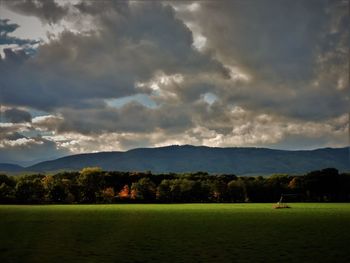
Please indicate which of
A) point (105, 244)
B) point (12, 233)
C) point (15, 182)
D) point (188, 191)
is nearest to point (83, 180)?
point (15, 182)

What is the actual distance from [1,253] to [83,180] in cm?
16069

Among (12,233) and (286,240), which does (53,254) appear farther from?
(286,240)

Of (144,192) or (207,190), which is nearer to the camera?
(207,190)

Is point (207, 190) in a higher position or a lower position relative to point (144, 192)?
higher

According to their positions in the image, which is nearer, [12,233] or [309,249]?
[309,249]

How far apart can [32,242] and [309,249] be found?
25.2 m

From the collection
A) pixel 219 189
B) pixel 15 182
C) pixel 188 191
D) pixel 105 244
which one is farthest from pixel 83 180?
pixel 105 244

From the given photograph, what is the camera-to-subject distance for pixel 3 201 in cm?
17375

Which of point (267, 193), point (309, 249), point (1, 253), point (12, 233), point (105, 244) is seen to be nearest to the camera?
point (1, 253)

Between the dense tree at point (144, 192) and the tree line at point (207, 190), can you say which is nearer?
the tree line at point (207, 190)

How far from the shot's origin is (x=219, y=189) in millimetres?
193125

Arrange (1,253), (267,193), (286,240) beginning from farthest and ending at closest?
(267,193)
(286,240)
(1,253)

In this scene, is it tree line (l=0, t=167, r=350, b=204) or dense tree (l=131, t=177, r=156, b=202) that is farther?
dense tree (l=131, t=177, r=156, b=202)

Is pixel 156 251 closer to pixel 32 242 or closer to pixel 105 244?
pixel 105 244
